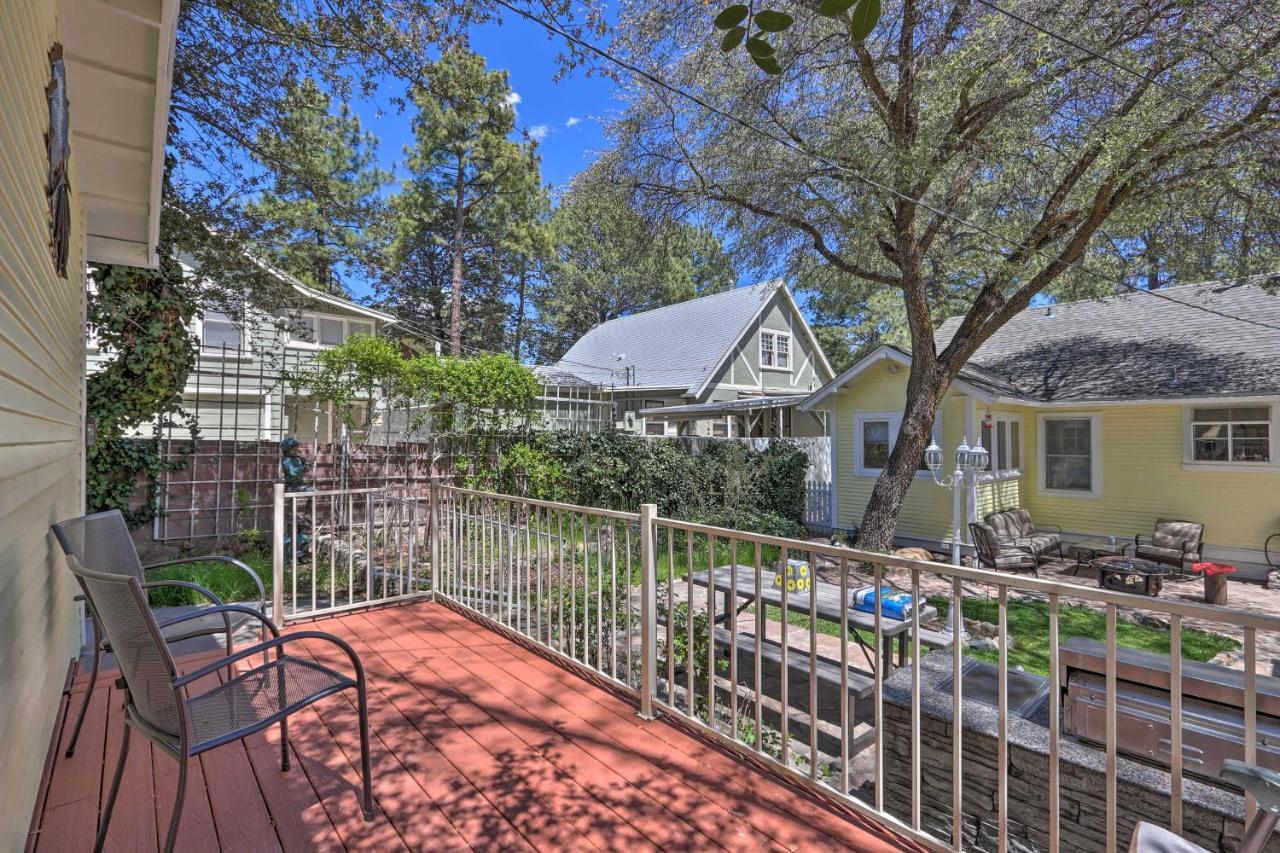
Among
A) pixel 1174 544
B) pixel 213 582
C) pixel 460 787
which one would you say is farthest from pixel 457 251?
pixel 460 787

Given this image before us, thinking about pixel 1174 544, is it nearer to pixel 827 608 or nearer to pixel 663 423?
pixel 827 608

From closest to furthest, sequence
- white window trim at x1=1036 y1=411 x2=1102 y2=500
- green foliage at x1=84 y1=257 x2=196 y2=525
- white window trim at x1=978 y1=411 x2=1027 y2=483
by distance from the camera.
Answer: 1. green foliage at x1=84 y1=257 x2=196 y2=525
2. white window trim at x1=978 y1=411 x2=1027 y2=483
3. white window trim at x1=1036 y1=411 x2=1102 y2=500

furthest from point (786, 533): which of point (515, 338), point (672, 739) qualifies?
point (515, 338)

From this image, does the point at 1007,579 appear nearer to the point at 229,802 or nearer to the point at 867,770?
the point at 867,770

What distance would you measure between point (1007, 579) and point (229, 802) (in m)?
2.75

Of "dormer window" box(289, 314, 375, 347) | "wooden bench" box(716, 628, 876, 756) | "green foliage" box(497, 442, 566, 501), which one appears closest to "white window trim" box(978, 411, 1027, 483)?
"wooden bench" box(716, 628, 876, 756)

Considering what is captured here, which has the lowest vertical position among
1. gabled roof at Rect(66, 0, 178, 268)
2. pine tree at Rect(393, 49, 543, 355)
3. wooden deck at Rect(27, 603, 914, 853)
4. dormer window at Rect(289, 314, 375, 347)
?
wooden deck at Rect(27, 603, 914, 853)

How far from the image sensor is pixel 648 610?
281cm

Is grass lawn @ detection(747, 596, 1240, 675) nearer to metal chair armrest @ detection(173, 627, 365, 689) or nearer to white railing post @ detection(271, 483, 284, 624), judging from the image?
white railing post @ detection(271, 483, 284, 624)

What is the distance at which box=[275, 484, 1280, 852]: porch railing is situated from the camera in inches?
67.5

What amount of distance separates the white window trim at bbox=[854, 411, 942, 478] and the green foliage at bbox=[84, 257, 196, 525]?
9.64m

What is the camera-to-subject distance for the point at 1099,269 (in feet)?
29.1

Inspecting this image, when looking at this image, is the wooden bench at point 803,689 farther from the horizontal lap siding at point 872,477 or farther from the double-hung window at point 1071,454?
the double-hung window at point 1071,454

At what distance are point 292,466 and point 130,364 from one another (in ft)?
6.35
